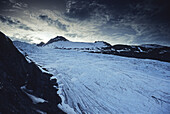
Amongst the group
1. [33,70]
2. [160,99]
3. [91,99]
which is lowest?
[91,99]

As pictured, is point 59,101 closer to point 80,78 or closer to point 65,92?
point 65,92

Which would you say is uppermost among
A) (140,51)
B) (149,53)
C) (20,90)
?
(140,51)

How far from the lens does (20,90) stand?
2.67 metres

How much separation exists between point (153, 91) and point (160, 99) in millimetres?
500

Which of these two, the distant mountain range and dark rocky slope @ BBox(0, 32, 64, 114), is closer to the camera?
dark rocky slope @ BBox(0, 32, 64, 114)

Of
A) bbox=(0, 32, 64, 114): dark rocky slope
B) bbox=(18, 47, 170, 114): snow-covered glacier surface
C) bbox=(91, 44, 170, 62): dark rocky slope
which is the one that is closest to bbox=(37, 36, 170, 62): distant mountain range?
bbox=(91, 44, 170, 62): dark rocky slope

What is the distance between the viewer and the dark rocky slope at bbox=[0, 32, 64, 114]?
1756mm

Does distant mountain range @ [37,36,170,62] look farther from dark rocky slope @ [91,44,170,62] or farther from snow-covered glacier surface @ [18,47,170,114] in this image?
snow-covered glacier surface @ [18,47,170,114]

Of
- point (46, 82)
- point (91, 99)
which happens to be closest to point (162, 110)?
point (91, 99)

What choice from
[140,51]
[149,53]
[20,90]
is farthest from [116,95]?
[140,51]

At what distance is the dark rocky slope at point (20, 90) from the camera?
5.76 ft

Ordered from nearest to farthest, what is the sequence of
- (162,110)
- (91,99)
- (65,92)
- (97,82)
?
(162,110) → (91,99) → (65,92) → (97,82)

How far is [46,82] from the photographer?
13.5 ft

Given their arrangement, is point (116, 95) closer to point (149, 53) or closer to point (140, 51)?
point (149, 53)
